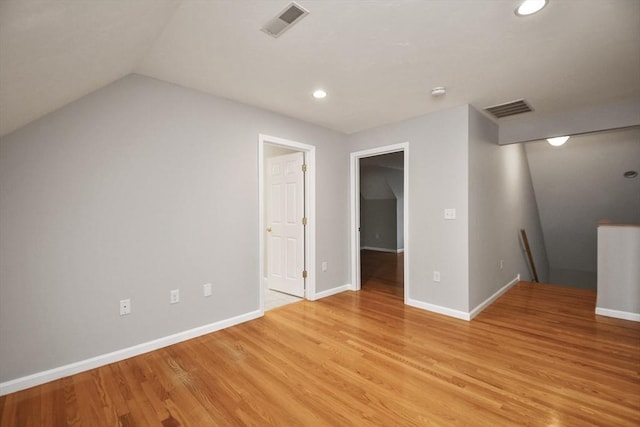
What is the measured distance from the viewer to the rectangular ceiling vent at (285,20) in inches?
64.1

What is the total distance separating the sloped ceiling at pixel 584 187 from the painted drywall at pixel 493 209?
466mm

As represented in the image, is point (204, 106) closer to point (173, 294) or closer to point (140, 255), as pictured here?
point (140, 255)

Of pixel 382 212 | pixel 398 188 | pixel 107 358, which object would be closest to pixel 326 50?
pixel 107 358

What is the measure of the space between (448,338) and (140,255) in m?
2.94

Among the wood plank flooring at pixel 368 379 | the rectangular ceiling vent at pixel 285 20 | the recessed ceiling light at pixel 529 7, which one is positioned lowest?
the wood plank flooring at pixel 368 379

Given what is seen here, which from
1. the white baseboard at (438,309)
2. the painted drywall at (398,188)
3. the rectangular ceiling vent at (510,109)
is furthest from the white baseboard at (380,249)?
the rectangular ceiling vent at (510,109)

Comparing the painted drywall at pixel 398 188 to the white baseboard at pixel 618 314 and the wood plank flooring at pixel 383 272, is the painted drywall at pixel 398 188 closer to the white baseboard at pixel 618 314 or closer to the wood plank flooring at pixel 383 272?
the wood plank flooring at pixel 383 272

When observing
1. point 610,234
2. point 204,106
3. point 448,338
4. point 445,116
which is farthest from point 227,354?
point 610,234

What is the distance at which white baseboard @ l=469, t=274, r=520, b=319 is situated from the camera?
129 inches

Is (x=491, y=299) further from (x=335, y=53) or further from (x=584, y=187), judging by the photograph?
(x=335, y=53)

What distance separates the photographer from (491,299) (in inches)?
147

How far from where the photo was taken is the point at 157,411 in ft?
5.73

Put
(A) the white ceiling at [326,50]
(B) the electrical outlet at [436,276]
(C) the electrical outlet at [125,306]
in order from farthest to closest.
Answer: (B) the electrical outlet at [436,276] → (C) the electrical outlet at [125,306] → (A) the white ceiling at [326,50]

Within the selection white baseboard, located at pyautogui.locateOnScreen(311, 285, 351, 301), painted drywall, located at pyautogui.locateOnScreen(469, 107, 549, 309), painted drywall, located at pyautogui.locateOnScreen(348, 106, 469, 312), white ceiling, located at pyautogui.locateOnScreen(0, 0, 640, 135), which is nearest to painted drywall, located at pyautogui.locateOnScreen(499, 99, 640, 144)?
painted drywall, located at pyautogui.locateOnScreen(469, 107, 549, 309)
